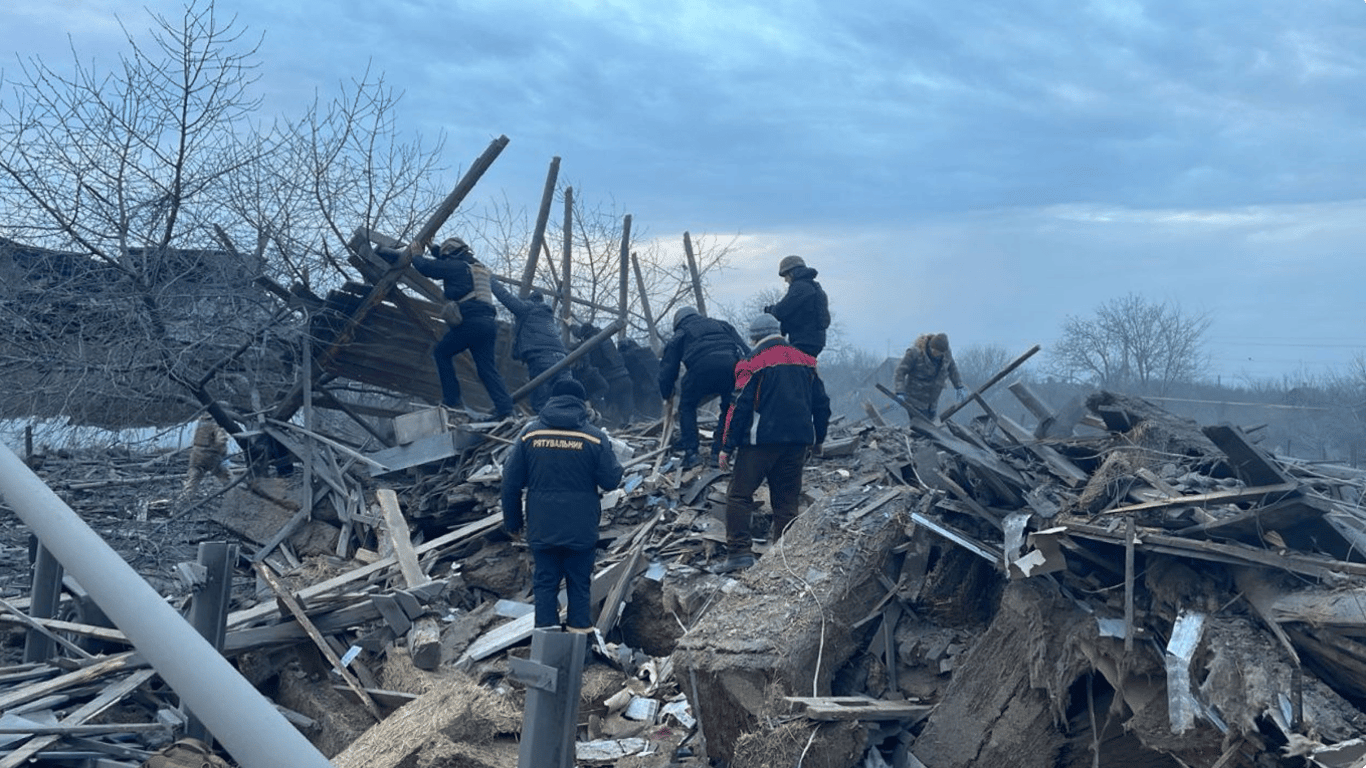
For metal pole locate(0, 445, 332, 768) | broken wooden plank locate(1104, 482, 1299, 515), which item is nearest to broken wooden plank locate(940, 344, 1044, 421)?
broken wooden plank locate(1104, 482, 1299, 515)

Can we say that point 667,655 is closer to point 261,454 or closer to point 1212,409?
point 261,454

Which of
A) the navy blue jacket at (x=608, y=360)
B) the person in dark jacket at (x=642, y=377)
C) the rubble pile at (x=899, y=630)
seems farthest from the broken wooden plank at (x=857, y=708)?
the person in dark jacket at (x=642, y=377)

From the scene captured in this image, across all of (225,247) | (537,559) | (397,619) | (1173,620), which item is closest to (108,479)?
(225,247)

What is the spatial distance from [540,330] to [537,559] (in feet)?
16.0

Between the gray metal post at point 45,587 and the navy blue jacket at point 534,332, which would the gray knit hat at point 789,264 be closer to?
the navy blue jacket at point 534,332

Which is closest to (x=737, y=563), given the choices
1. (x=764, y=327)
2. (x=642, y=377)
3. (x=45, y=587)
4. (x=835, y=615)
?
(x=835, y=615)

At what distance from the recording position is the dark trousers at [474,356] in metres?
10.6

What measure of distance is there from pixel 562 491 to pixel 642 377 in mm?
9614

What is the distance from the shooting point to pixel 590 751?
6.40 m

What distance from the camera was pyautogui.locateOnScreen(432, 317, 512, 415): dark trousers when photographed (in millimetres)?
10641

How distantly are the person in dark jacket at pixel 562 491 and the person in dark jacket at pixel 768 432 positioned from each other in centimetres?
140

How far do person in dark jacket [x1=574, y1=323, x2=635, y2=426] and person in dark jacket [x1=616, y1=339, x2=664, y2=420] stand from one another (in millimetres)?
417

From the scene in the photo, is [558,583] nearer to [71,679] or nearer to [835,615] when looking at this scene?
[835,615]

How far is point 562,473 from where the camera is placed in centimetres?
700
